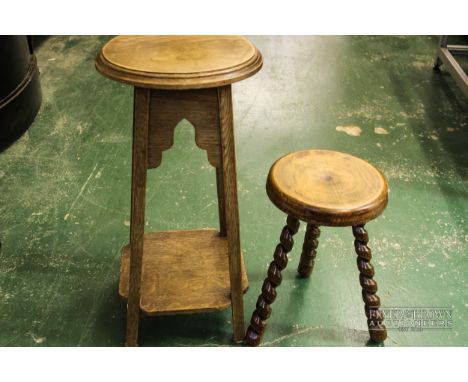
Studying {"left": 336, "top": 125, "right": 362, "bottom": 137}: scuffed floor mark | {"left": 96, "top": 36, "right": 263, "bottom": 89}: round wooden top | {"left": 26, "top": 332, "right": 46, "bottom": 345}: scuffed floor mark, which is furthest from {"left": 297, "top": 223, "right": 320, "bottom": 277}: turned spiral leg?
{"left": 336, "top": 125, "right": 362, "bottom": 137}: scuffed floor mark

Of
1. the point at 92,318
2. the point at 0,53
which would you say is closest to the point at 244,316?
the point at 92,318

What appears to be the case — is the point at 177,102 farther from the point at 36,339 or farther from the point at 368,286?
the point at 36,339

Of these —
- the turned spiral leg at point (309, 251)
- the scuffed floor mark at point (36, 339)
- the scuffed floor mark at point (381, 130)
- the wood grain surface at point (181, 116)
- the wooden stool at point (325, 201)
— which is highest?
the wood grain surface at point (181, 116)

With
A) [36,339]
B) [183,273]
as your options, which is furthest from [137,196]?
[36,339]

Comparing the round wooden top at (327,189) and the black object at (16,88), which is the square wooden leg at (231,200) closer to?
the round wooden top at (327,189)

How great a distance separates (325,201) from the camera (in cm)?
149

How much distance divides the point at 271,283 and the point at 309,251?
1.28 ft

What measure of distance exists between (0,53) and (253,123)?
1617mm

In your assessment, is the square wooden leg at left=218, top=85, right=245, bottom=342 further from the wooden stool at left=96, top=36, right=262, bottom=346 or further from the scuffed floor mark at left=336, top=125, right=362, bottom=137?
the scuffed floor mark at left=336, top=125, right=362, bottom=137

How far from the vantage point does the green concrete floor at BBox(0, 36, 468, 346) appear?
6.36 feet

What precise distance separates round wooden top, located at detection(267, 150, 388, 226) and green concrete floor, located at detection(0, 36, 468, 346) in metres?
0.64

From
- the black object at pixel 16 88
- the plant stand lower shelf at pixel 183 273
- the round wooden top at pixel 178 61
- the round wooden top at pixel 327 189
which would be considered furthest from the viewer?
the black object at pixel 16 88

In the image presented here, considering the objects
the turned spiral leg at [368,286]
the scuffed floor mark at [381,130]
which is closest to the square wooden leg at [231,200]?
the turned spiral leg at [368,286]

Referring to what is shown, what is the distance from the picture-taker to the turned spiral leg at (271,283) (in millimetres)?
1642
